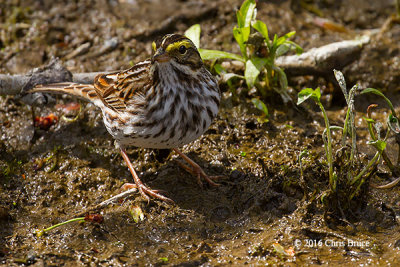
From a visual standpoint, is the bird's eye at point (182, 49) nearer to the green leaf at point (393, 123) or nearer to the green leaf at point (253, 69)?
the green leaf at point (253, 69)

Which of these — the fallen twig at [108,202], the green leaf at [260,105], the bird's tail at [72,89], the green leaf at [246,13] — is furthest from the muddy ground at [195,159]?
the green leaf at [246,13]

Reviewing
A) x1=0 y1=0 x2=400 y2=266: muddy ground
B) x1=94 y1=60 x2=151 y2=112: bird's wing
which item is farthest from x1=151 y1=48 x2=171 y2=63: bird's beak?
x1=0 y1=0 x2=400 y2=266: muddy ground

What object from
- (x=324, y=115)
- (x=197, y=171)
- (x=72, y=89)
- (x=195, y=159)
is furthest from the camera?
(x=72, y=89)

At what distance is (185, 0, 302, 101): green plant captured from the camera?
5.92 meters

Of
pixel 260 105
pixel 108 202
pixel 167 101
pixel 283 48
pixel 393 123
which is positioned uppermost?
pixel 283 48

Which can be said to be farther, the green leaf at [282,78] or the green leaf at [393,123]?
the green leaf at [282,78]

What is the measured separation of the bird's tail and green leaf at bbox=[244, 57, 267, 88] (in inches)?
71.1

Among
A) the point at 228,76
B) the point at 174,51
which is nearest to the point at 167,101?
the point at 174,51

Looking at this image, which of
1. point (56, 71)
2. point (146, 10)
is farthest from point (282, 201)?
point (146, 10)

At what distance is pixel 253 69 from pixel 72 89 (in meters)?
2.19

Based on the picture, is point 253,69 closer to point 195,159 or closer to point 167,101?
point 195,159

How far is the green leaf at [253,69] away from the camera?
230 inches

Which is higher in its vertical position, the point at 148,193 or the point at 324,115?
the point at 324,115

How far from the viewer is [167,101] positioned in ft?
16.1
